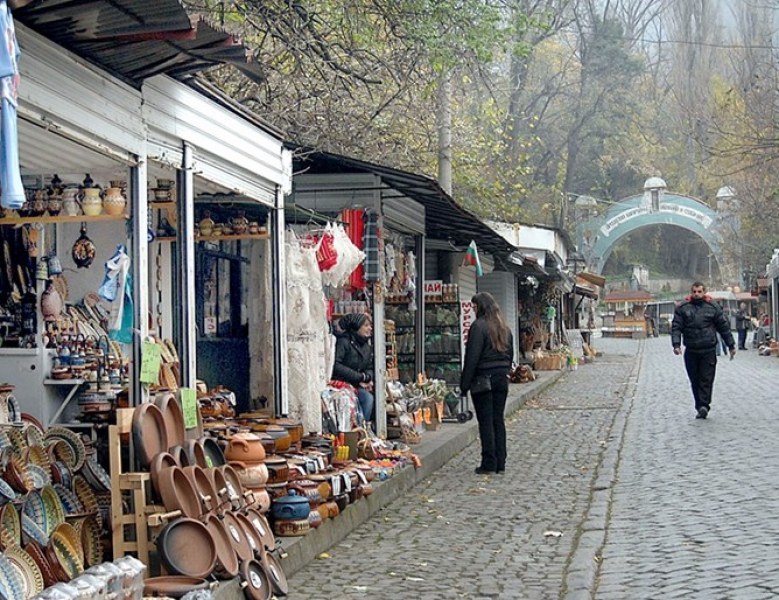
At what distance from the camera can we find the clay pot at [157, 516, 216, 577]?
19.2ft

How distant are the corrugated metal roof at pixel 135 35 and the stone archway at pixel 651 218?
4363cm

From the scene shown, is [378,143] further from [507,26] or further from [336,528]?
[336,528]

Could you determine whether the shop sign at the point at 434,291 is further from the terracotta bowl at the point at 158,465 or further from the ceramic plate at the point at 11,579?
the ceramic plate at the point at 11,579

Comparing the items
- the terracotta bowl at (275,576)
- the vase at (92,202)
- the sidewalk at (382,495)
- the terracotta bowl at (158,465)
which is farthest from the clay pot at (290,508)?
the vase at (92,202)

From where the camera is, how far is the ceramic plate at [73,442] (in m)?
6.45

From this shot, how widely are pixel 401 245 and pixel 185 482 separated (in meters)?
8.61

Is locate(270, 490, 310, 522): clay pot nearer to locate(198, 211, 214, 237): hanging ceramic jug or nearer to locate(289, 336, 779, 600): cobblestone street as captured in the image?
locate(289, 336, 779, 600): cobblestone street

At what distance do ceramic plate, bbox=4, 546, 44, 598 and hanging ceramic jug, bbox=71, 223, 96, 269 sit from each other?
394 cm

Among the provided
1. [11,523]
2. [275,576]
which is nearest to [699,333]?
[275,576]

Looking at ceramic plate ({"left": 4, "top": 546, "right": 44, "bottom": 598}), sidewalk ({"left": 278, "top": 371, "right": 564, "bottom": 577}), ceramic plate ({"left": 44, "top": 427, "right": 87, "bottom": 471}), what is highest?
ceramic plate ({"left": 44, "top": 427, "right": 87, "bottom": 471})

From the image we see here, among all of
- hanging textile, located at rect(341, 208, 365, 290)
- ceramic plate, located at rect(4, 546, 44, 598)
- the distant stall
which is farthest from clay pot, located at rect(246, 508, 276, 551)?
the distant stall

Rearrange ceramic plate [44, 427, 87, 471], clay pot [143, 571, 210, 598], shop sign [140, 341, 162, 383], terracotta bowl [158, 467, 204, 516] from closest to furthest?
clay pot [143, 571, 210, 598]
terracotta bowl [158, 467, 204, 516]
ceramic plate [44, 427, 87, 471]
shop sign [140, 341, 162, 383]

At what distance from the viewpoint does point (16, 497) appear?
17.6 feet

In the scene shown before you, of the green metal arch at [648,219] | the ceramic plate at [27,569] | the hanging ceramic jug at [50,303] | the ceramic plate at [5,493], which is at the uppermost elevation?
the green metal arch at [648,219]
